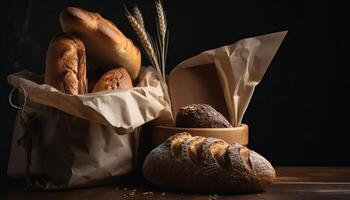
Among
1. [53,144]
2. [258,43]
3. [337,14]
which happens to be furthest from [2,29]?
[337,14]

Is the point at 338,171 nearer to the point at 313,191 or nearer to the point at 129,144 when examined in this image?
the point at 313,191

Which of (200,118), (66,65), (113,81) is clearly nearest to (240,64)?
(200,118)

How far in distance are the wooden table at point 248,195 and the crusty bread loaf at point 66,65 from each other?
24 centimetres

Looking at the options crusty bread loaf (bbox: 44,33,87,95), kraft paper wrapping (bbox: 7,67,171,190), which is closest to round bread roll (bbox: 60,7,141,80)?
crusty bread loaf (bbox: 44,33,87,95)

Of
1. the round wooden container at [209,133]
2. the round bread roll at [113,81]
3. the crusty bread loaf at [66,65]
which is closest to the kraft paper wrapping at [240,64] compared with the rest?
the round wooden container at [209,133]

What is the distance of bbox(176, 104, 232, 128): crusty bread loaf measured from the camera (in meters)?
1.50

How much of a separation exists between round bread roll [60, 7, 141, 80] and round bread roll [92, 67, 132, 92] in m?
0.05

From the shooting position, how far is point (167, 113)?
1.55m

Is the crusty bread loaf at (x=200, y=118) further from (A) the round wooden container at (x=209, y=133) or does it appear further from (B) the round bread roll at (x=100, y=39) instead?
(B) the round bread roll at (x=100, y=39)

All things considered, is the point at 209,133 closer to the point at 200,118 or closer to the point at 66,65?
the point at 200,118

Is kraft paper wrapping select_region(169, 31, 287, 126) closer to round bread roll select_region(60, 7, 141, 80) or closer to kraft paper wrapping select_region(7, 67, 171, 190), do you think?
round bread roll select_region(60, 7, 141, 80)

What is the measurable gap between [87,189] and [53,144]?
0.43 feet

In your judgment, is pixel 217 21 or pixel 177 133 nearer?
pixel 177 133

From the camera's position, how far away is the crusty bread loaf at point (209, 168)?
52.1 inches
